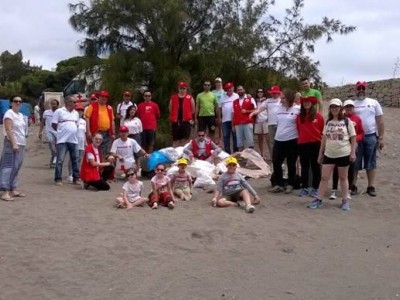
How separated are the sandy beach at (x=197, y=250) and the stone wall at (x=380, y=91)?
1384cm

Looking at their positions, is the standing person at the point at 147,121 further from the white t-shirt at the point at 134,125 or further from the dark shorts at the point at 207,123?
the dark shorts at the point at 207,123

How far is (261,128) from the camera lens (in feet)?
40.5

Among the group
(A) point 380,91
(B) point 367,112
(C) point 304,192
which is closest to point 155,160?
(C) point 304,192

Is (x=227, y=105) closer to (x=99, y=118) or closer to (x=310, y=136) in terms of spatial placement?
(x=99, y=118)

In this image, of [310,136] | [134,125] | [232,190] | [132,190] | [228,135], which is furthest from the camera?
[228,135]

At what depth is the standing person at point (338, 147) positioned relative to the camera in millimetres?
8508

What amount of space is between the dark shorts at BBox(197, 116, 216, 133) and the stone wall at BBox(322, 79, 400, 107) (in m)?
10.8

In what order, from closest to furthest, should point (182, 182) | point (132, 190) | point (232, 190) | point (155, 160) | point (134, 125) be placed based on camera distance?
point (132, 190) < point (232, 190) < point (182, 182) < point (155, 160) < point (134, 125)

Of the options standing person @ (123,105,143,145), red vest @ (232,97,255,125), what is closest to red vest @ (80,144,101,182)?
standing person @ (123,105,143,145)

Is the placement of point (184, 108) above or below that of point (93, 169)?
above

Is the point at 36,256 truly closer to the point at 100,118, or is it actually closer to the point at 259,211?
the point at 259,211

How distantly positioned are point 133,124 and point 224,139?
2138mm

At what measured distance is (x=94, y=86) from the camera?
15.6m

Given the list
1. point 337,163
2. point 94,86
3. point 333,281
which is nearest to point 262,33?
point 94,86
